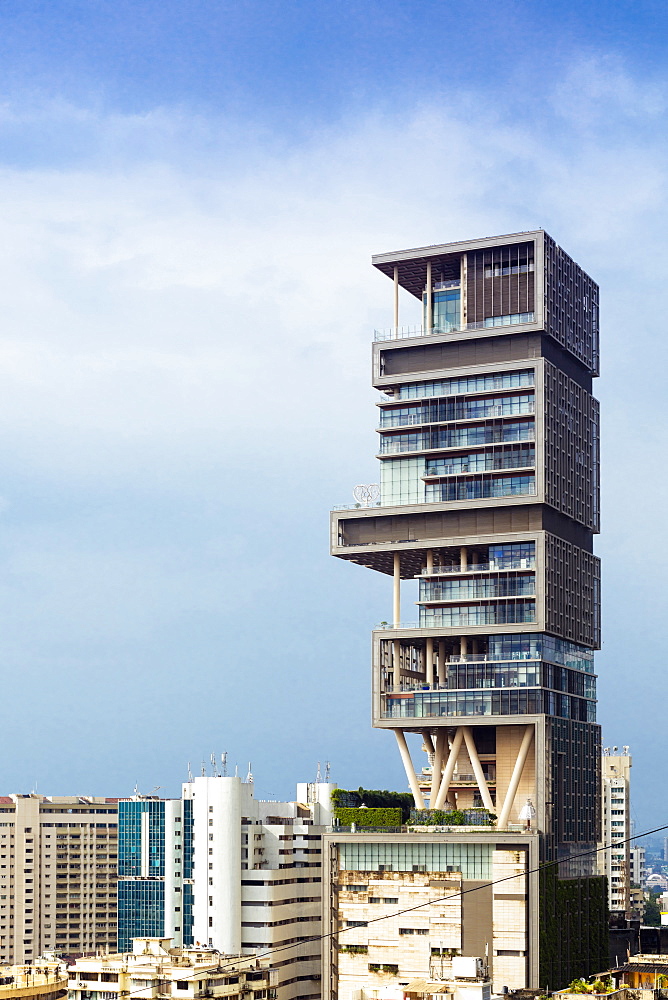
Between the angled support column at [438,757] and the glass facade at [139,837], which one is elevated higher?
the angled support column at [438,757]

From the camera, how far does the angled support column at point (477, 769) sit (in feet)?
404

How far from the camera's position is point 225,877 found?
142 m

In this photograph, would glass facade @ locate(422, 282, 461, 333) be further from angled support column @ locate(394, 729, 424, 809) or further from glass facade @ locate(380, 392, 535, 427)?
angled support column @ locate(394, 729, 424, 809)

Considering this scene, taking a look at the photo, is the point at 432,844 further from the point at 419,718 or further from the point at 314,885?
the point at 314,885

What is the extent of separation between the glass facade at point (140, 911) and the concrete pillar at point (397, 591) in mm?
40957

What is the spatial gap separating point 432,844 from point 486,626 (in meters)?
19.1

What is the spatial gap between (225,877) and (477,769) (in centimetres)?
3321

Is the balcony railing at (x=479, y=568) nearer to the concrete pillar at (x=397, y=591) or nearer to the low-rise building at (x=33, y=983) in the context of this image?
the concrete pillar at (x=397, y=591)

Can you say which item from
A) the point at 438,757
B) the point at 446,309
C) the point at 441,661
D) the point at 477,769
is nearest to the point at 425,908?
the point at 477,769

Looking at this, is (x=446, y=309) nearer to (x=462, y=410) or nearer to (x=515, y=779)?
(x=462, y=410)

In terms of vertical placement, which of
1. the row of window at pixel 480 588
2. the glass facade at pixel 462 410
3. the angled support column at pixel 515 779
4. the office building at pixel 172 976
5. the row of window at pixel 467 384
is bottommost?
the office building at pixel 172 976

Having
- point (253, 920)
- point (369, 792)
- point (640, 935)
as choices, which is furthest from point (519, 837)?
point (640, 935)

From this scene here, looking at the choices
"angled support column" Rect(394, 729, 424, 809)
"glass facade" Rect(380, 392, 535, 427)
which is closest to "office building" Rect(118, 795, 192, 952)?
"angled support column" Rect(394, 729, 424, 809)

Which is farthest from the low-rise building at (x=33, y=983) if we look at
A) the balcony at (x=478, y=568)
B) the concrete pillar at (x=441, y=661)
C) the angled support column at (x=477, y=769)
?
the balcony at (x=478, y=568)
